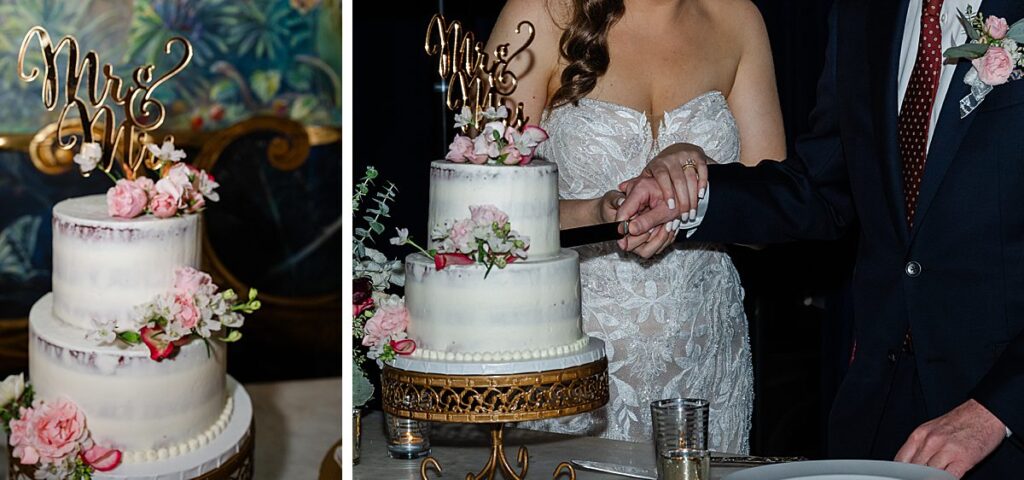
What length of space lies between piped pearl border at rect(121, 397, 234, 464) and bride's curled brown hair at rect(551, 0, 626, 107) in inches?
34.6

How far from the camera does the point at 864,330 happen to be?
1.89m

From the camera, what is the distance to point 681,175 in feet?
6.54

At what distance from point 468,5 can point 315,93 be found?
40 centimetres

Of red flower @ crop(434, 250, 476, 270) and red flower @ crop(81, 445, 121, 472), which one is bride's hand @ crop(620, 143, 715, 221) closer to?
red flower @ crop(434, 250, 476, 270)

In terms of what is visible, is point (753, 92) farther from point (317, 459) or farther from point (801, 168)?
point (317, 459)

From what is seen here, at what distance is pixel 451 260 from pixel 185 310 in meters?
0.42

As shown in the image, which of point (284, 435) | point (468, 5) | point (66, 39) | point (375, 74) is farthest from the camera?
point (468, 5)

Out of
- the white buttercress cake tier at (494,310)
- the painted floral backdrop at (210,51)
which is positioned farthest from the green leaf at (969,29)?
the painted floral backdrop at (210,51)

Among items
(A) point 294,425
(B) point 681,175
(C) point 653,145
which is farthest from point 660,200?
(A) point 294,425

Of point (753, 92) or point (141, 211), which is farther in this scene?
point (753, 92)

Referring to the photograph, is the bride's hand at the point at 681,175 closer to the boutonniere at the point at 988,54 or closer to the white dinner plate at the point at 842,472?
the boutonniere at the point at 988,54

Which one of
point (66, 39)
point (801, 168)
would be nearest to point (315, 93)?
point (66, 39)

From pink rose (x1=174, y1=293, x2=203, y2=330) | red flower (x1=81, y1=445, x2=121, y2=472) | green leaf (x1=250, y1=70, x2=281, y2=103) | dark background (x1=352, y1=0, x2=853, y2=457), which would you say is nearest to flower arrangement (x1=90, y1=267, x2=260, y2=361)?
pink rose (x1=174, y1=293, x2=203, y2=330)

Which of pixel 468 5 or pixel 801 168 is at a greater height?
pixel 468 5
